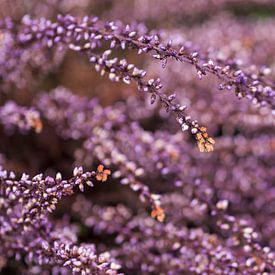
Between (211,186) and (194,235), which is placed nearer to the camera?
(194,235)

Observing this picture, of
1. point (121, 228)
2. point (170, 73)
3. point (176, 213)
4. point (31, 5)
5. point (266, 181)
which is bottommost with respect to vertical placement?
point (121, 228)

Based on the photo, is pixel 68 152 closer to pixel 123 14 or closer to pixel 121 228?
pixel 121 228

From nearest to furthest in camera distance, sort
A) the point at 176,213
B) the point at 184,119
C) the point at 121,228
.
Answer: the point at 184,119, the point at 121,228, the point at 176,213

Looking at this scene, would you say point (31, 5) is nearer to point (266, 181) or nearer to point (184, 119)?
point (266, 181)

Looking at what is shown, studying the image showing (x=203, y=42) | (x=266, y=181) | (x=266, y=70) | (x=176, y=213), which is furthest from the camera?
(x=203, y=42)

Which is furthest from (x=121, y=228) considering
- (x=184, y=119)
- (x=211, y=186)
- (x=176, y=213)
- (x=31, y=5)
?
(x=31, y=5)

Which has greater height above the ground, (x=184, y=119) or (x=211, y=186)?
(x=211, y=186)

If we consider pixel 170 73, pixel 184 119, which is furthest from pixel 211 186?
pixel 184 119
